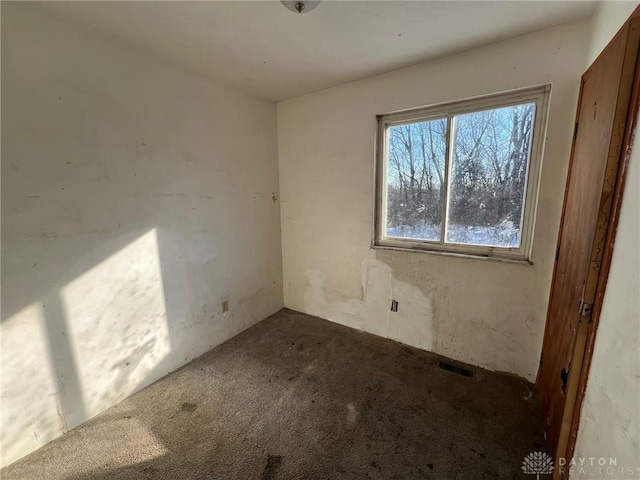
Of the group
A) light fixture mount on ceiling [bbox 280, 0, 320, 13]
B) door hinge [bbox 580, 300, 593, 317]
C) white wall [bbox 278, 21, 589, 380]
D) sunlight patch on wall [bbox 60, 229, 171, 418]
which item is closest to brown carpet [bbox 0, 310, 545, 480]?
sunlight patch on wall [bbox 60, 229, 171, 418]

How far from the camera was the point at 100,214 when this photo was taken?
1.59 m

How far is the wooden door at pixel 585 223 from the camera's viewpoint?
963 millimetres

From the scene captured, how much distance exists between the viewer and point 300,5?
4.20 ft

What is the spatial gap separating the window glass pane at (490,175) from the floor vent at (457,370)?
100 cm

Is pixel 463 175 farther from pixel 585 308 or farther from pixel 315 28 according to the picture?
pixel 315 28

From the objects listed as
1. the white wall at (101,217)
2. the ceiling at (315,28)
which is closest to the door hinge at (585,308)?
the ceiling at (315,28)

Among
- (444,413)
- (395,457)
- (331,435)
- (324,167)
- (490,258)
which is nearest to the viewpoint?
(395,457)

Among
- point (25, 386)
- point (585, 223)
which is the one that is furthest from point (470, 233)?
point (25, 386)

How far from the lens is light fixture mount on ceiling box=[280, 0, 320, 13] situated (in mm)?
1259

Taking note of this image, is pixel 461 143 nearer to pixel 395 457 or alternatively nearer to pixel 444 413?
pixel 444 413

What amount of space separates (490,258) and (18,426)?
3032 mm

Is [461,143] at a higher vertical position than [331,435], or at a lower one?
higher

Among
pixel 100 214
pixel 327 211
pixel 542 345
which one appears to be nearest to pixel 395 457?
pixel 542 345

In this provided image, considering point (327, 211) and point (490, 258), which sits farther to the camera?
point (327, 211)
